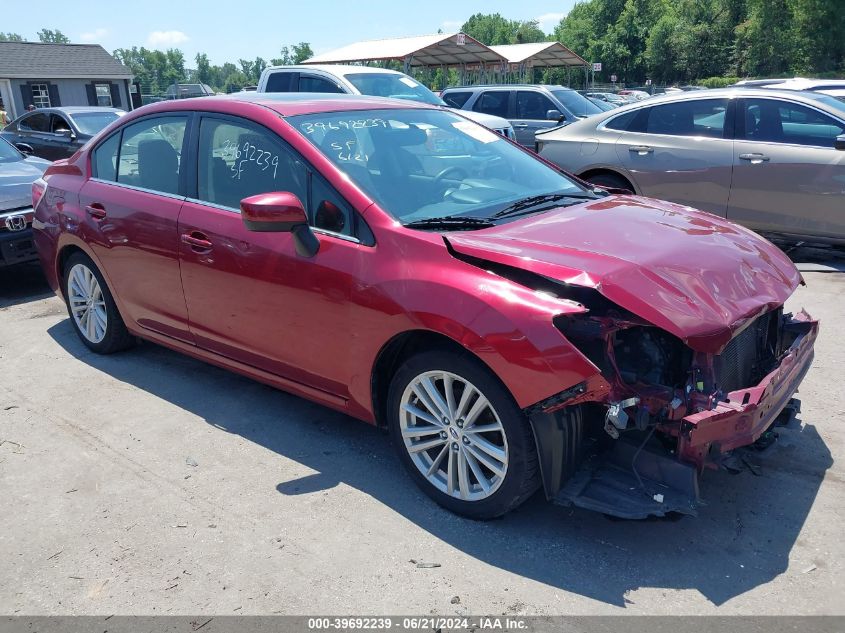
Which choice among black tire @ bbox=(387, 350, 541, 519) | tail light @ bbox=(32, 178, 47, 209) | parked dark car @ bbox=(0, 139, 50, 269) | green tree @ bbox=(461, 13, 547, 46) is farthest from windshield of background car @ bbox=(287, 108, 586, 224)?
green tree @ bbox=(461, 13, 547, 46)

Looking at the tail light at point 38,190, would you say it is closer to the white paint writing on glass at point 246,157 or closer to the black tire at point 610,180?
the white paint writing on glass at point 246,157

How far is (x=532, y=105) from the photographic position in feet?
41.8

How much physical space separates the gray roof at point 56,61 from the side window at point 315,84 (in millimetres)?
39392

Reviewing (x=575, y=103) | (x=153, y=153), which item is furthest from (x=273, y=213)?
(x=575, y=103)

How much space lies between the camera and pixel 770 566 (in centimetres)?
286

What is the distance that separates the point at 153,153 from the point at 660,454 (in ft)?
11.4

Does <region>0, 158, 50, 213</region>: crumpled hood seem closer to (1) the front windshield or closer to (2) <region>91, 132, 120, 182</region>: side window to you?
(1) the front windshield

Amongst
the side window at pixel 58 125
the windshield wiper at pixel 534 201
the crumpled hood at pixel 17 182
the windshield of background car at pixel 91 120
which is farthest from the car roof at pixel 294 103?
the side window at pixel 58 125

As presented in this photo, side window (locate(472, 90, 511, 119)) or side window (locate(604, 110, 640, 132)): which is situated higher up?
side window (locate(472, 90, 511, 119))

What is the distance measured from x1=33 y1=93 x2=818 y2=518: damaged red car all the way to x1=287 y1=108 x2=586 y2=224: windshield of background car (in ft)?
0.05

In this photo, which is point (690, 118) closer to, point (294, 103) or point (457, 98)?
point (294, 103)

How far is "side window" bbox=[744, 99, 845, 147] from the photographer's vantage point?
273 inches

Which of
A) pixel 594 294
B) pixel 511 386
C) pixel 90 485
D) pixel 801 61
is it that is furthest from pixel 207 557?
pixel 801 61

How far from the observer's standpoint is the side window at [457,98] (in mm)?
13539
